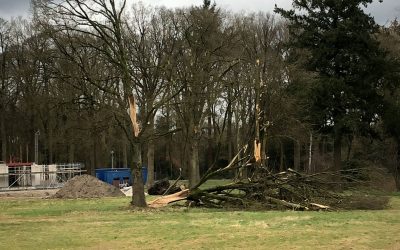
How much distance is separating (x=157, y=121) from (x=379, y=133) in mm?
24451

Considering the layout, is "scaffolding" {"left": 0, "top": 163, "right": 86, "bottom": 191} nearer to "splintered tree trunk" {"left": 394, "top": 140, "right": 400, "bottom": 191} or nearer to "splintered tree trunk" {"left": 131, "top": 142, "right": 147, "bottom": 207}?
"splintered tree trunk" {"left": 131, "top": 142, "right": 147, "bottom": 207}

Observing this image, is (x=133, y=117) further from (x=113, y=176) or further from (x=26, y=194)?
(x=113, y=176)

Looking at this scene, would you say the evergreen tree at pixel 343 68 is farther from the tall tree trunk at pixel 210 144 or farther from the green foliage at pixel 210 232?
the tall tree trunk at pixel 210 144

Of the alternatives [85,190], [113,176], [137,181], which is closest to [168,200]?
[137,181]

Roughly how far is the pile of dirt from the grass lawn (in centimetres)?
1597

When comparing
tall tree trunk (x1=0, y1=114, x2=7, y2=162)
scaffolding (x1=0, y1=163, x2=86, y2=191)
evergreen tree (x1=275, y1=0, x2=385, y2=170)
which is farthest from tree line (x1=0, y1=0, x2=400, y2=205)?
tall tree trunk (x1=0, y1=114, x2=7, y2=162)

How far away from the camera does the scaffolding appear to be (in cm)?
4697

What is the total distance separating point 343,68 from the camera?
37.3 meters

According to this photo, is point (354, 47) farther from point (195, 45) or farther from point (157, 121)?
point (157, 121)

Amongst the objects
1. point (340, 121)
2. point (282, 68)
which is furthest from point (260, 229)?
point (282, 68)

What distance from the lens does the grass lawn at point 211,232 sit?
436 inches

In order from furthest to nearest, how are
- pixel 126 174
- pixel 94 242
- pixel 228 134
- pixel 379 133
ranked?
pixel 228 134 → pixel 126 174 → pixel 379 133 → pixel 94 242

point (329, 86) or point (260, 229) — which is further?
point (329, 86)

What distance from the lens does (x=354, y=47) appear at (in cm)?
3616
